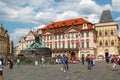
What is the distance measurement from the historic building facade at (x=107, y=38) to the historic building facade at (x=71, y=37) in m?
2.04

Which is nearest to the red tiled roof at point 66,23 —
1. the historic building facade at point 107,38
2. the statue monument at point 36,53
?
the historic building facade at point 107,38

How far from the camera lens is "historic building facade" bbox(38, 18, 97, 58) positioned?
7056cm

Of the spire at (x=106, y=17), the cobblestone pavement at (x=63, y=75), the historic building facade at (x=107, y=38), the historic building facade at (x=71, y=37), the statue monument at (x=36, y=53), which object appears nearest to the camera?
the cobblestone pavement at (x=63, y=75)

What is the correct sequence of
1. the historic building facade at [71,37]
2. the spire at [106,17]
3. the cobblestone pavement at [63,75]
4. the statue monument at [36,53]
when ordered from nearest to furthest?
the cobblestone pavement at [63,75]
the statue monument at [36,53]
the historic building facade at [71,37]
the spire at [106,17]

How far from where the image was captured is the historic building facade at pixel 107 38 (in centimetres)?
6925

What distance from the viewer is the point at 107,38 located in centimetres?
7050

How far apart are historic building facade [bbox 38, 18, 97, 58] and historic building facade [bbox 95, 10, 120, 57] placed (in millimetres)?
2039

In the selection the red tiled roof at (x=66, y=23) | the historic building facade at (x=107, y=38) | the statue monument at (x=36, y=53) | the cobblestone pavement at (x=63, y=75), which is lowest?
the cobblestone pavement at (x=63, y=75)

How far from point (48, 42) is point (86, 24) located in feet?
50.8

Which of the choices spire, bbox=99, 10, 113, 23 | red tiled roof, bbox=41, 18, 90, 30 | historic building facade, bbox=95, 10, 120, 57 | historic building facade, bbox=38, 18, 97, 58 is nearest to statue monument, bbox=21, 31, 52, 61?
historic building facade, bbox=38, 18, 97, 58

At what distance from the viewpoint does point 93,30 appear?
6994 centimetres

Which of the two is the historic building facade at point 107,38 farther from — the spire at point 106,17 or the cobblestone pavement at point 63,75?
the cobblestone pavement at point 63,75

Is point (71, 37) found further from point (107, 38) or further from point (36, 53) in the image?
point (36, 53)

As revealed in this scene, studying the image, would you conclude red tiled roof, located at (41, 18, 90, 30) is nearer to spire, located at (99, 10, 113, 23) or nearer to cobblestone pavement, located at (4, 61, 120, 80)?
spire, located at (99, 10, 113, 23)
